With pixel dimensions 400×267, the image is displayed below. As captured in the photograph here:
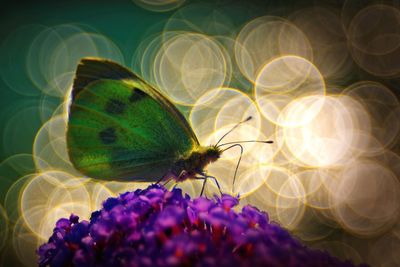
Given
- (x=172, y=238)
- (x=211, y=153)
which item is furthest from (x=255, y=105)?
(x=172, y=238)

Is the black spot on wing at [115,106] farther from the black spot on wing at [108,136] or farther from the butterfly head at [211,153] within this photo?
the butterfly head at [211,153]

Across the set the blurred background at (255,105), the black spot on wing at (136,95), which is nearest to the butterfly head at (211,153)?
the black spot on wing at (136,95)

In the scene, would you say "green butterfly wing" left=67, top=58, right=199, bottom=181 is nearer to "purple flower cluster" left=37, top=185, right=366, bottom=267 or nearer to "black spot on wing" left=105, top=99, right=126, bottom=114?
"black spot on wing" left=105, top=99, right=126, bottom=114

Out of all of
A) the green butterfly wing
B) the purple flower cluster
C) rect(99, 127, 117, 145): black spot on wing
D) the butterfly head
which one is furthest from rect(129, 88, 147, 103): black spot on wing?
the purple flower cluster

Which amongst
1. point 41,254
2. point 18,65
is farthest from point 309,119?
point 41,254

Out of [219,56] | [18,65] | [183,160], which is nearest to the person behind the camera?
[183,160]

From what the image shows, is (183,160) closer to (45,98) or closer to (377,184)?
(377,184)

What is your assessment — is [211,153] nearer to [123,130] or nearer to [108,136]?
[123,130]

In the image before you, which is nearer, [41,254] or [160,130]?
[41,254]
